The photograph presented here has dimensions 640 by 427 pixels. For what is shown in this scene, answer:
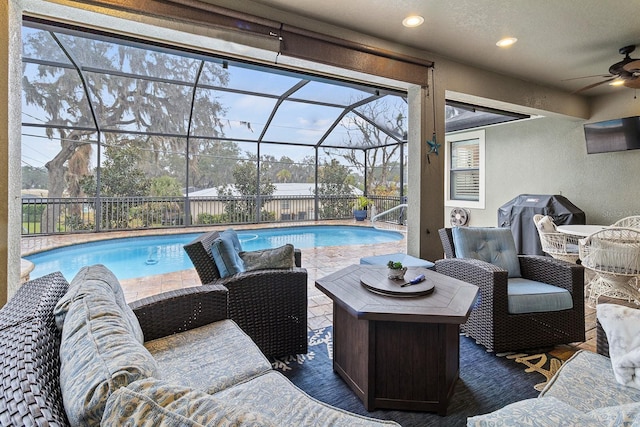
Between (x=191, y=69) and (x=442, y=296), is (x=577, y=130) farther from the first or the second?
(x=191, y=69)

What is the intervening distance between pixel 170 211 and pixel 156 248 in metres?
2.08

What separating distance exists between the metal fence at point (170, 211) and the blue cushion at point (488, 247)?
7196 mm

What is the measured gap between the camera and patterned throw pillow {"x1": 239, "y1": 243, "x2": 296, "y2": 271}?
2.43 m

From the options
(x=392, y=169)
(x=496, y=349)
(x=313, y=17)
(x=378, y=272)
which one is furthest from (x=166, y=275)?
(x=392, y=169)

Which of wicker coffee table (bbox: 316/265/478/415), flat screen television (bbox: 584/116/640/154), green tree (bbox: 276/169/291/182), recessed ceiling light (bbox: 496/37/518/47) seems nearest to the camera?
wicker coffee table (bbox: 316/265/478/415)

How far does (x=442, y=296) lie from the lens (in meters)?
1.96

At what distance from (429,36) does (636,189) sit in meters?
4.50

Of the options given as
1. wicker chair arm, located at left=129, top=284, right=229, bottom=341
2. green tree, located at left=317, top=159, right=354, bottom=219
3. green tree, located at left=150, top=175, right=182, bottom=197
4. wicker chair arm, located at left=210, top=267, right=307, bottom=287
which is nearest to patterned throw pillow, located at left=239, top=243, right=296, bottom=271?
wicker chair arm, located at left=210, top=267, right=307, bottom=287

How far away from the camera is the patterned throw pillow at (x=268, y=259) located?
2.43 metres

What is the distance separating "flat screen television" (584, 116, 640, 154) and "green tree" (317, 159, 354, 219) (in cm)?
708

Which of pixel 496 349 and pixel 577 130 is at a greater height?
pixel 577 130

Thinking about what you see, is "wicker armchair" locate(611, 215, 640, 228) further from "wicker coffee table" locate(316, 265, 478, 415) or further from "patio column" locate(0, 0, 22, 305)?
"patio column" locate(0, 0, 22, 305)

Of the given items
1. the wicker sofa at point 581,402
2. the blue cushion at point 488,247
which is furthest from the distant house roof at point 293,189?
the wicker sofa at point 581,402

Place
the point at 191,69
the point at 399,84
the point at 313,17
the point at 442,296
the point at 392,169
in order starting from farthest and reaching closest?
the point at 392,169
the point at 191,69
the point at 399,84
the point at 313,17
the point at 442,296
